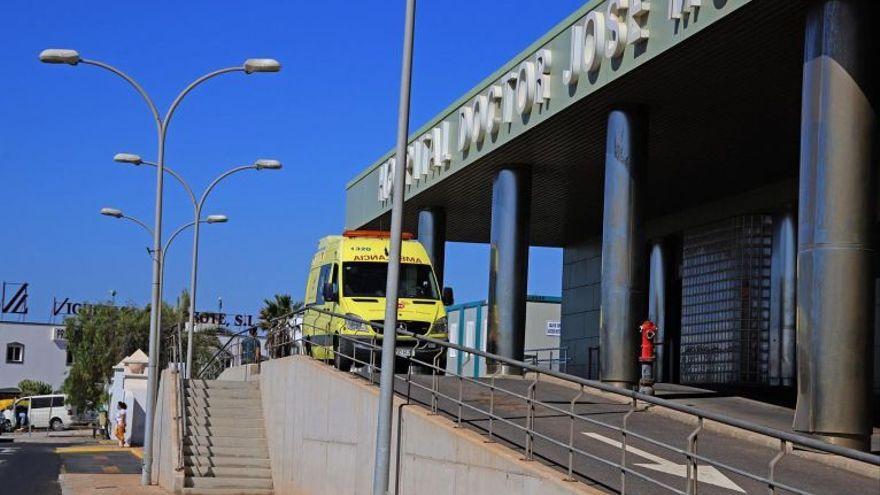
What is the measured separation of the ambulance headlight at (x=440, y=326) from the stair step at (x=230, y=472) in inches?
173

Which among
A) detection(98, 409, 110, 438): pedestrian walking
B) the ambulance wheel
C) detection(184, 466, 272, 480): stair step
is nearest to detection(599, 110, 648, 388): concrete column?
the ambulance wheel

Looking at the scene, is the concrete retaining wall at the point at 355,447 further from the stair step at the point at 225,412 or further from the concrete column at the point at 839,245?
the concrete column at the point at 839,245

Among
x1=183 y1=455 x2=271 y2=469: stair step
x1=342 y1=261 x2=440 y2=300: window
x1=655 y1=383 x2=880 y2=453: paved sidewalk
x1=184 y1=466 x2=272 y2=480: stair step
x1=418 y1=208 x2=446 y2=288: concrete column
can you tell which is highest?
x1=418 y1=208 x2=446 y2=288: concrete column

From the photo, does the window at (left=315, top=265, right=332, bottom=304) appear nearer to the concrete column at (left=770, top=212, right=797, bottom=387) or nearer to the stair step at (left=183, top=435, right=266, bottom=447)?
the stair step at (left=183, top=435, right=266, bottom=447)

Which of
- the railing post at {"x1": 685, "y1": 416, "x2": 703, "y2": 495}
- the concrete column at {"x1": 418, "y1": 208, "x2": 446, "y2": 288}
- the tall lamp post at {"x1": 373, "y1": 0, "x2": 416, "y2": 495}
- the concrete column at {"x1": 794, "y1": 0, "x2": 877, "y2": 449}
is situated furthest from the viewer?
the concrete column at {"x1": 418, "y1": 208, "x2": 446, "y2": 288}

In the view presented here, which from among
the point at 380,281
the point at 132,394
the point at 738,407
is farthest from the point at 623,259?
the point at 132,394

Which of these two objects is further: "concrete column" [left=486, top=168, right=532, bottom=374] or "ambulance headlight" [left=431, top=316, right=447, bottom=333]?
"concrete column" [left=486, top=168, right=532, bottom=374]

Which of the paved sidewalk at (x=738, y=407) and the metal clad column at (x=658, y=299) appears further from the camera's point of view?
the metal clad column at (x=658, y=299)

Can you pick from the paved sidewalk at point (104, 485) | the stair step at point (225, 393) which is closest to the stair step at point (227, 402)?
the stair step at point (225, 393)

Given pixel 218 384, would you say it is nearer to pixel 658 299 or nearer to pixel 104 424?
pixel 658 299

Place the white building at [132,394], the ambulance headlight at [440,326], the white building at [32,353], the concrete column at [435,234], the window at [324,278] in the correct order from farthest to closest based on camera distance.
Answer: the white building at [32,353], the white building at [132,394], the concrete column at [435,234], the window at [324,278], the ambulance headlight at [440,326]

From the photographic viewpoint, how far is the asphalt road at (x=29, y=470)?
28911 mm

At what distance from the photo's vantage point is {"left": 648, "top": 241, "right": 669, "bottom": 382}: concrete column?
35.0m

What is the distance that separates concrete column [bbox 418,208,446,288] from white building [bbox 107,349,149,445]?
775 inches
